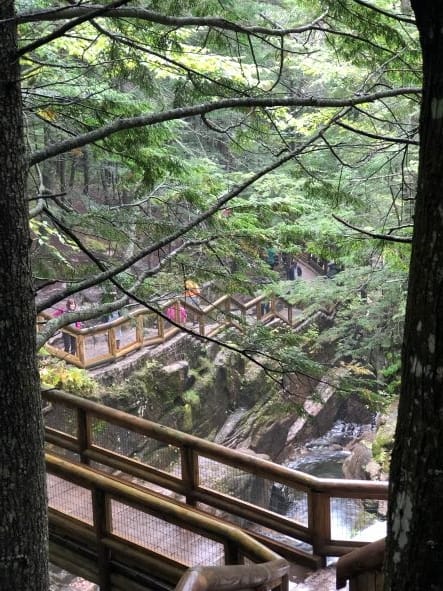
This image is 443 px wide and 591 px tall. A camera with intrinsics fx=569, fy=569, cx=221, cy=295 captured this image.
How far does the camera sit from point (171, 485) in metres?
4.87

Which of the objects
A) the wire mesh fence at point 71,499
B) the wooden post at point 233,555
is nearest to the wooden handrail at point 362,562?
the wooden post at point 233,555

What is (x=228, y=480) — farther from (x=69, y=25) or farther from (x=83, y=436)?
(x=69, y=25)

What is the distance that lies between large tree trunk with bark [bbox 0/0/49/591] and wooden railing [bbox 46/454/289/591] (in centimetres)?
136

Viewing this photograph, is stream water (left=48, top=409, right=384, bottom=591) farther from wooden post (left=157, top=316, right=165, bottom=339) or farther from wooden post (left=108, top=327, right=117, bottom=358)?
wooden post (left=108, top=327, right=117, bottom=358)

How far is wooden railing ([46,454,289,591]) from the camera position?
3.65 meters

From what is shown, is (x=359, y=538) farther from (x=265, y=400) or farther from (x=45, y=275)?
(x=265, y=400)

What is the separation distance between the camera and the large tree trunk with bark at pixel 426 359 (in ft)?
4.49

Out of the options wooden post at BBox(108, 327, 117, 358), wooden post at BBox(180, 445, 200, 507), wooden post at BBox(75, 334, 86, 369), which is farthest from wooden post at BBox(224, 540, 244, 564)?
wooden post at BBox(108, 327, 117, 358)

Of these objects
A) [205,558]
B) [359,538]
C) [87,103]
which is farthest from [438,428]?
[87,103]

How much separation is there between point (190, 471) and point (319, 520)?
1.14 metres

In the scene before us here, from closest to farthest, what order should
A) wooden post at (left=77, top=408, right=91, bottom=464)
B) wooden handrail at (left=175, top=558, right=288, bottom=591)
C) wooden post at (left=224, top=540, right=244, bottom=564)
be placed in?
wooden handrail at (left=175, top=558, right=288, bottom=591), wooden post at (left=224, top=540, right=244, bottom=564), wooden post at (left=77, top=408, right=91, bottom=464)

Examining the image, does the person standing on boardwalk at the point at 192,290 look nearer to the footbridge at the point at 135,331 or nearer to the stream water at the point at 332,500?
the footbridge at the point at 135,331

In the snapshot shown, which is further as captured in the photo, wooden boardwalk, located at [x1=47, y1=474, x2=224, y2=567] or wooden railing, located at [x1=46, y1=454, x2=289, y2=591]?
wooden boardwalk, located at [x1=47, y1=474, x2=224, y2=567]

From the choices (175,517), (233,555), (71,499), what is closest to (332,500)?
(233,555)
